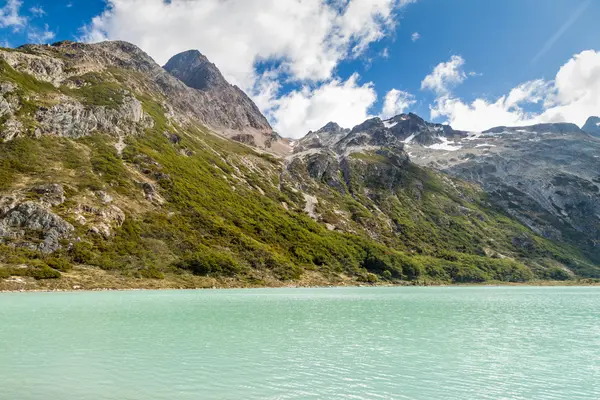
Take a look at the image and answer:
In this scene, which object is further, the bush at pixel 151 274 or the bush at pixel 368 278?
the bush at pixel 368 278

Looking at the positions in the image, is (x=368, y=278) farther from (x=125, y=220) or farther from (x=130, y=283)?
(x=130, y=283)

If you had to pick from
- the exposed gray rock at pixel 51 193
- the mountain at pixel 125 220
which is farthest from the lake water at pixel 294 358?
the exposed gray rock at pixel 51 193

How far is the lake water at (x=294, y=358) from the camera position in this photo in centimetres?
1819

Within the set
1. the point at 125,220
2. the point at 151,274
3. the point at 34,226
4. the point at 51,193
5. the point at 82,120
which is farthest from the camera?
the point at 82,120

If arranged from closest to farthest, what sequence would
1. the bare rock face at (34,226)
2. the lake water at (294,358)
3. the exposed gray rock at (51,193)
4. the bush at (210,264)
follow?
the lake water at (294,358) < the bare rock face at (34,226) < the exposed gray rock at (51,193) < the bush at (210,264)

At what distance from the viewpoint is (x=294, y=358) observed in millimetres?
24500

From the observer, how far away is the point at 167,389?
1817 centimetres

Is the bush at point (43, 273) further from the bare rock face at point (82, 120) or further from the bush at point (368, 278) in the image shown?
the bush at point (368, 278)

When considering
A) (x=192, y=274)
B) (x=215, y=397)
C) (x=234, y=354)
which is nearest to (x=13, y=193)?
(x=192, y=274)

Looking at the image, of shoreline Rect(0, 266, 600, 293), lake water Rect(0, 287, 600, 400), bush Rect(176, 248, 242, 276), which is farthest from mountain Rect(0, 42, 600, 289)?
lake water Rect(0, 287, 600, 400)

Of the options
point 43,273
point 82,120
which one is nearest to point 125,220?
point 43,273

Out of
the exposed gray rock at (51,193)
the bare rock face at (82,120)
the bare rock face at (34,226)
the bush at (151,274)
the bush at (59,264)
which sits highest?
the bare rock face at (82,120)

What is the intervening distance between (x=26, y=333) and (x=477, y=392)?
3266cm

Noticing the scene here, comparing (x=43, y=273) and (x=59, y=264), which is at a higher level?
(x=59, y=264)
